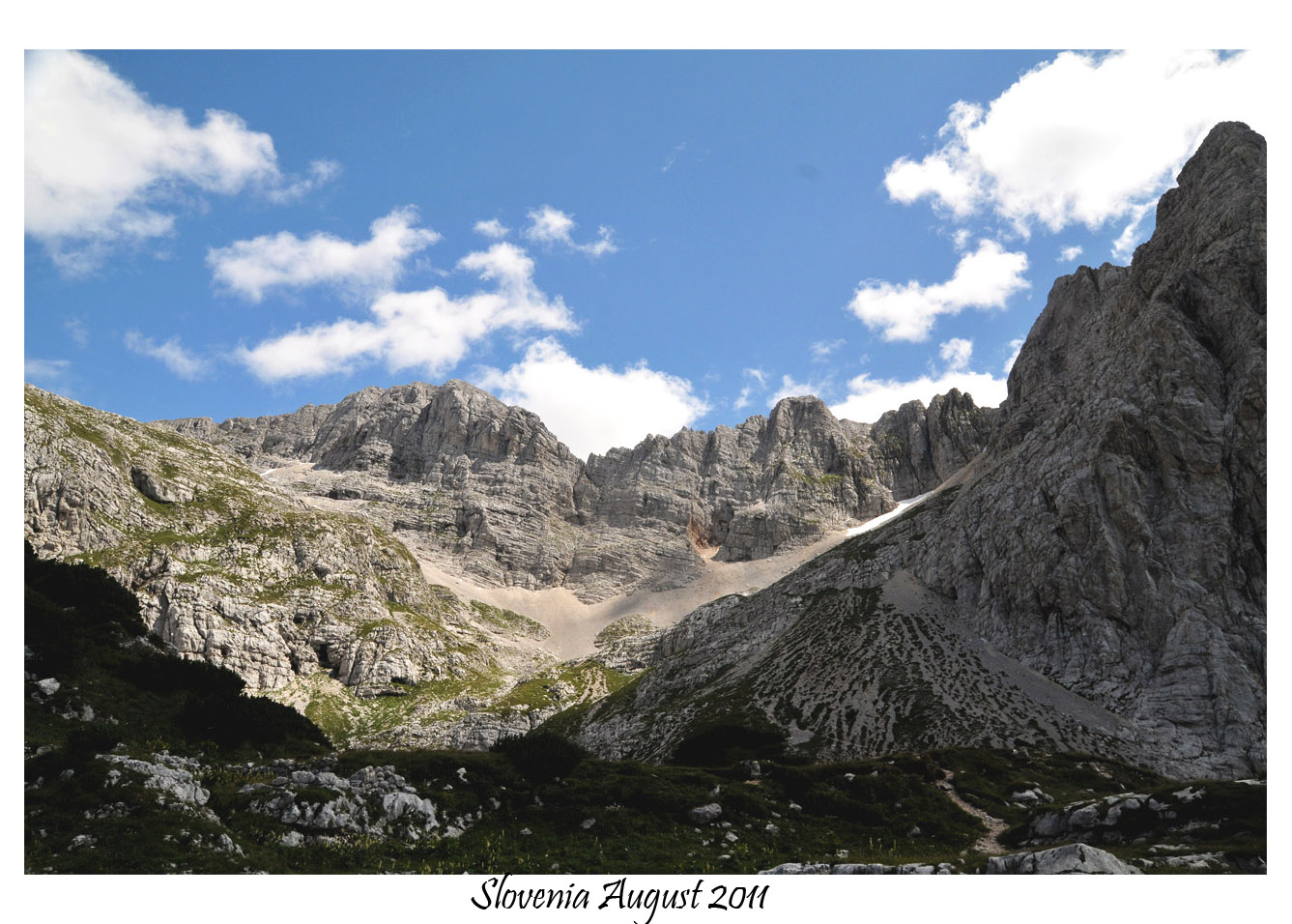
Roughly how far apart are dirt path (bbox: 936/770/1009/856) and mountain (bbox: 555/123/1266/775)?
28.6 meters

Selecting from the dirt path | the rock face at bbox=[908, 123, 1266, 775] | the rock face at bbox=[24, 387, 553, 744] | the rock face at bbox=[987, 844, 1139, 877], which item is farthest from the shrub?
the rock face at bbox=[24, 387, 553, 744]

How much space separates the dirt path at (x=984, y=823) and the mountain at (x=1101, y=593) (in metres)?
28.6

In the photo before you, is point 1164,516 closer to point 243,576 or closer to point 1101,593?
point 1101,593

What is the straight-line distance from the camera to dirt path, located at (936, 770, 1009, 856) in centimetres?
3475

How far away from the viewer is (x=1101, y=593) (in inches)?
3595

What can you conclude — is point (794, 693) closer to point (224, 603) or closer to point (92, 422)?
point (224, 603)

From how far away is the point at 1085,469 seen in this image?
323 feet

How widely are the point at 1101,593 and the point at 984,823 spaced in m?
63.3

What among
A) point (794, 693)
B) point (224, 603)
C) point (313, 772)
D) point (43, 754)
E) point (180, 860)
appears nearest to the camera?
point (180, 860)

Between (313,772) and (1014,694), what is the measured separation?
79440 millimetres

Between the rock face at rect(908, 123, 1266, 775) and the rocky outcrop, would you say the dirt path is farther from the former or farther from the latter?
the rock face at rect(908, 123, 1266, 775)

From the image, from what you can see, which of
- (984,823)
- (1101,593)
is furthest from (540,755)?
(1101,593)

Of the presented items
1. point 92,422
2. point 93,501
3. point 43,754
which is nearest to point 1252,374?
point 43,754

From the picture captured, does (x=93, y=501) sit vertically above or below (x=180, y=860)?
above
